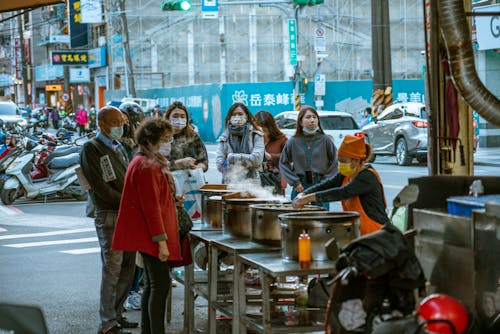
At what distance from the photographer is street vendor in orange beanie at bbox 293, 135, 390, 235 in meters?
7.15

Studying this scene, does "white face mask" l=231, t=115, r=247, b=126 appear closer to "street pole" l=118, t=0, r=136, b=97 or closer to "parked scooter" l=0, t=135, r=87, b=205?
"parked scooter" l=0, t=135, r=87, b=205

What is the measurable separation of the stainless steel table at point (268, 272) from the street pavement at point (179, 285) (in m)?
1.59

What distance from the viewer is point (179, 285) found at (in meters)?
10.7

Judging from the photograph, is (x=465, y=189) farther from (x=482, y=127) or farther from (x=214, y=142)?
(x=214, y=142)

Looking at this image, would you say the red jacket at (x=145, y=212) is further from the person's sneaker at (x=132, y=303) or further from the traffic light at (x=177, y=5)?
the traffic light at (x=177, y=5)

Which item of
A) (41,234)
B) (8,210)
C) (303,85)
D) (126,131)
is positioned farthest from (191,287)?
(303,85)

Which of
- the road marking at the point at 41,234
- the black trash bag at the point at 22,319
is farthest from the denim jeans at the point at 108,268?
the road marking at the point at 41,234

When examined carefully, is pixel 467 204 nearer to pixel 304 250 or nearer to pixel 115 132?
pixel 304 250

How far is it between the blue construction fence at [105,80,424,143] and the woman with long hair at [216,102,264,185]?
103ft

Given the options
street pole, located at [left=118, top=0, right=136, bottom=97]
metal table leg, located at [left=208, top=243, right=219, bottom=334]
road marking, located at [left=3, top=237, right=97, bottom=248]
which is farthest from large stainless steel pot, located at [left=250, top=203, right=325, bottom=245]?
street pole, located at [left=118, top=0, right=136, bottom=97]

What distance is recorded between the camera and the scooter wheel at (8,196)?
66.4 ft

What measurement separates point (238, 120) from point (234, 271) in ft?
12.8

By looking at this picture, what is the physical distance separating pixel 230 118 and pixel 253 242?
366 centimetres

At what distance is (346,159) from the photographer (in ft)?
23.9
